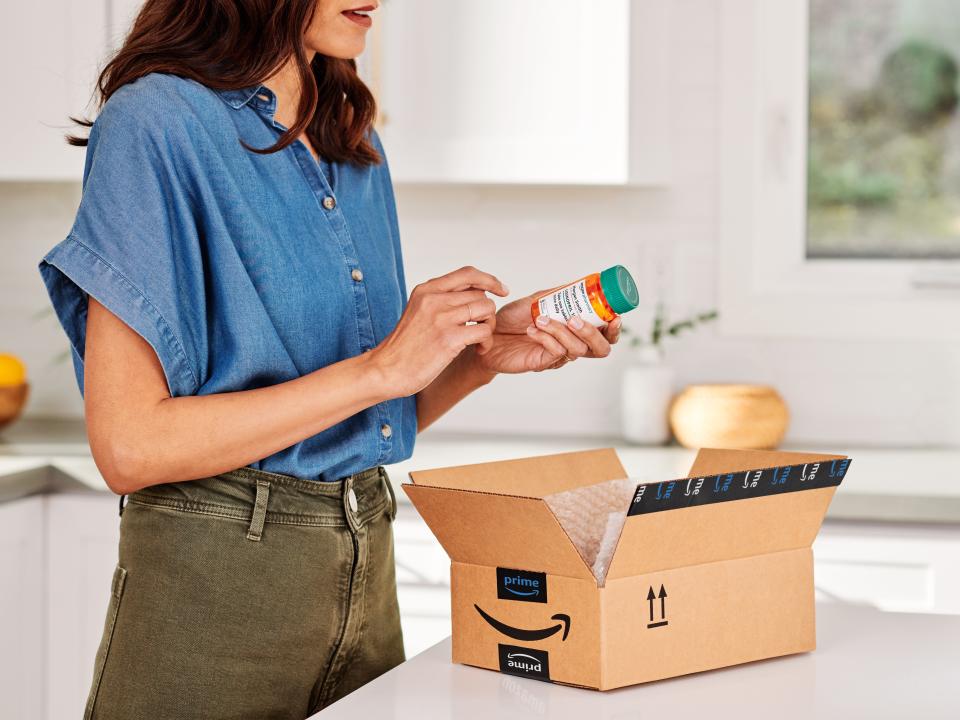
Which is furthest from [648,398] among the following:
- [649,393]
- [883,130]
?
[883,130]

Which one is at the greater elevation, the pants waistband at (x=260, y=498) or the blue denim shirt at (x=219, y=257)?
the blue denim shirt at (x=219, y=257)

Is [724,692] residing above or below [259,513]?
below

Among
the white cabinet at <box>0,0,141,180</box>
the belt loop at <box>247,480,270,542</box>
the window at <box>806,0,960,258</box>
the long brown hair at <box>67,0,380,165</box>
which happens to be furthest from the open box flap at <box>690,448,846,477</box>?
the white cabinet at <box>0,0,141,180</box>

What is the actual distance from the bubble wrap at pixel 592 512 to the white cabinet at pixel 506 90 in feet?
4.00

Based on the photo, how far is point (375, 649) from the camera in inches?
50.5

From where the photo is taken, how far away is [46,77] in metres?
2.43

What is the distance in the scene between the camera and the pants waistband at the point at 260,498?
1150mm

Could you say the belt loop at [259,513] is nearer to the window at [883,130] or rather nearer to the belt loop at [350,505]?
the belt loop at [350,505]

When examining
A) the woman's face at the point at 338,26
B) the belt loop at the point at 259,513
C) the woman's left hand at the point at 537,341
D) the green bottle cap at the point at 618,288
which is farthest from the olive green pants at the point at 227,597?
the woman's face at the point at 338,26

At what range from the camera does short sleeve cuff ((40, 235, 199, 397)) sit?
3.45 ft

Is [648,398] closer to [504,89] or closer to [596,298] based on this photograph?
[504,89]

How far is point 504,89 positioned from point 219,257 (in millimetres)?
1282

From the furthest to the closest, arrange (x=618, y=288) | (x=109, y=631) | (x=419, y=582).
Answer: (x=419, y=582) → (x=109, y=631) → (x=618, y=288)

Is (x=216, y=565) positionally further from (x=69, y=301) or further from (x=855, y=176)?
(x=855, y=176)
